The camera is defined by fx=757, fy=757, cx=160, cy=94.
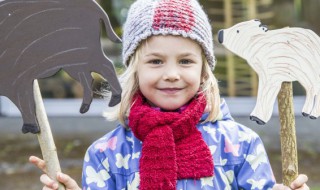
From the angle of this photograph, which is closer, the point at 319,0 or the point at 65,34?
the point at 65,34

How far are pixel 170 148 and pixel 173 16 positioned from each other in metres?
0.50

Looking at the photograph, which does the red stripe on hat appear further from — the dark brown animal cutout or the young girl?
the dark brown animal cutout

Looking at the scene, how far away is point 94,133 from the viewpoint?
26.1 ft

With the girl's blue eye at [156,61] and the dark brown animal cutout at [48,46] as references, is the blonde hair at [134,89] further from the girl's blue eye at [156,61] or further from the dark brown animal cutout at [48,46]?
the dark brown animal cutout at [48,46]

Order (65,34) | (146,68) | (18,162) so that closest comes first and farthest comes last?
(65,34) < (146,68) < (18,162)

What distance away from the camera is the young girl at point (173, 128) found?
2.84m

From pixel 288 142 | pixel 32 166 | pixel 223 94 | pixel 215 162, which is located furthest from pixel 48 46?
pixel 223 94

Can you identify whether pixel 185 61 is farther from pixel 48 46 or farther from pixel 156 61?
pixel 48 46

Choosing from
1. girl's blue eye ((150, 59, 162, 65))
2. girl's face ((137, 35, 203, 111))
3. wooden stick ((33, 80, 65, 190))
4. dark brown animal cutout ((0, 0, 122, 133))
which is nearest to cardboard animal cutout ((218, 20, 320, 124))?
girl's face ((137, 35, 203, 111))

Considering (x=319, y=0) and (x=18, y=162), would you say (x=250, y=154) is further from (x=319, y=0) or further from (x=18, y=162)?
(x=319, y=0)

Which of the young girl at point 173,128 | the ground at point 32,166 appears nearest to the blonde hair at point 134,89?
the young girl at point 173,128

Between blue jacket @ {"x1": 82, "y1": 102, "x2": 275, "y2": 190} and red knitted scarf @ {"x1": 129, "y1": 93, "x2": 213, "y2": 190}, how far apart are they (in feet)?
0.13

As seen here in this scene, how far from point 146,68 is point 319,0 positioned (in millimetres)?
5758

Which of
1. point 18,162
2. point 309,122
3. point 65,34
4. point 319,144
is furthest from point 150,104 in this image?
point 309,122
